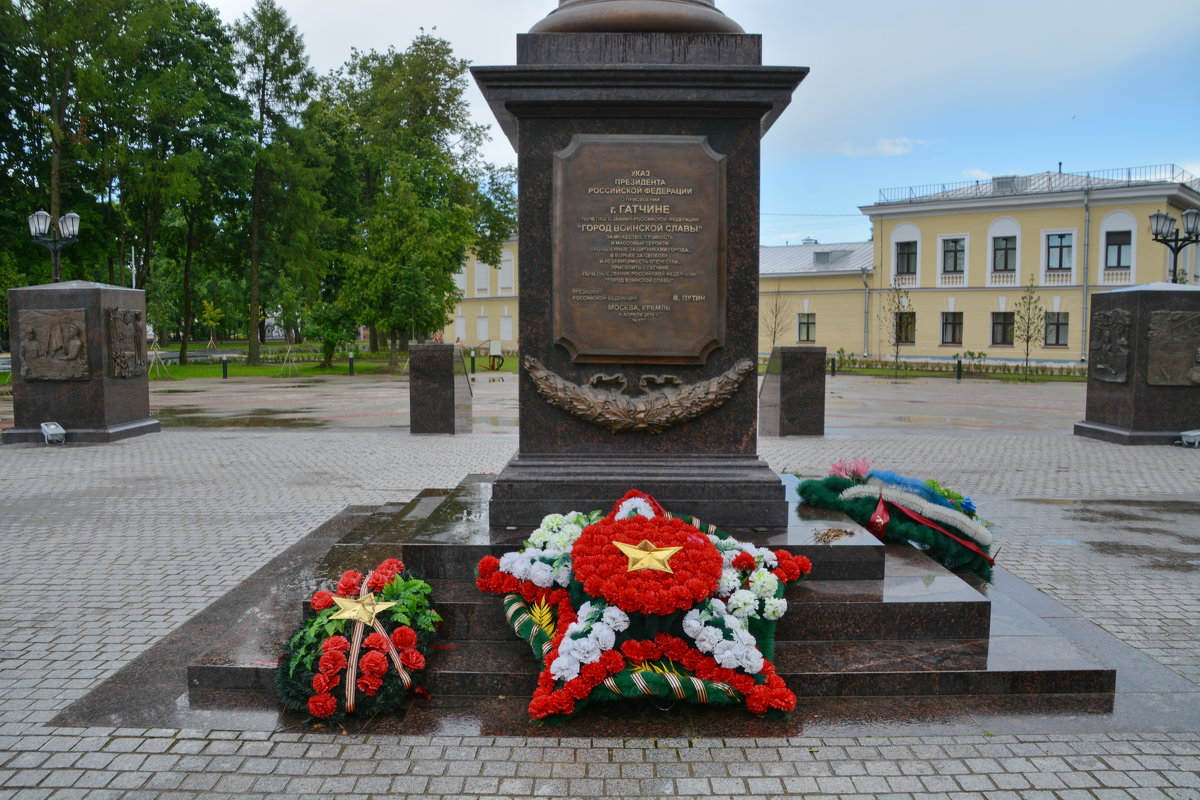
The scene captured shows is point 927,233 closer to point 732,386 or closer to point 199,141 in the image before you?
point 199,141

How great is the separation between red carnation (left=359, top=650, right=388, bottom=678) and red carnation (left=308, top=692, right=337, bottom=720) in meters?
0.17

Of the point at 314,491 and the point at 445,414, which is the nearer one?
the point at 314,491

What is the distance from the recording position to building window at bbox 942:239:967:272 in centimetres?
4484

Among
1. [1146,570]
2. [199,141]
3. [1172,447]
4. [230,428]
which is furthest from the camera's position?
[199,141]

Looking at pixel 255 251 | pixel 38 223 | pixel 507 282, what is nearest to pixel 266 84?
pixel 255 251

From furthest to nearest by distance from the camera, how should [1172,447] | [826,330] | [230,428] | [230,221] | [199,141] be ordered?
1. [826,330]
2. [230,221]
3. [199,141]
4. [230,428]
5. [1172,447]

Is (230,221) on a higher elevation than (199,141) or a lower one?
lower

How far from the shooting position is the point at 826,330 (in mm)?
49469

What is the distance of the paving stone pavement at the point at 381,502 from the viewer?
328 cm

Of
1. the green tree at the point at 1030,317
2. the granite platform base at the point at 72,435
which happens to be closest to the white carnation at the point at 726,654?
the granite platform base at the point at 72,435

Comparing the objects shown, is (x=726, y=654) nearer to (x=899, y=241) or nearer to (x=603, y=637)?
(x=603, y=637)

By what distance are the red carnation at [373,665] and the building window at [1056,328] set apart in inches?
1752

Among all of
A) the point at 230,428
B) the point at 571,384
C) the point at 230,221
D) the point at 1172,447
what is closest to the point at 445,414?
the point at 230,428

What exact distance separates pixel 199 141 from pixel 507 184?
1350 cm
